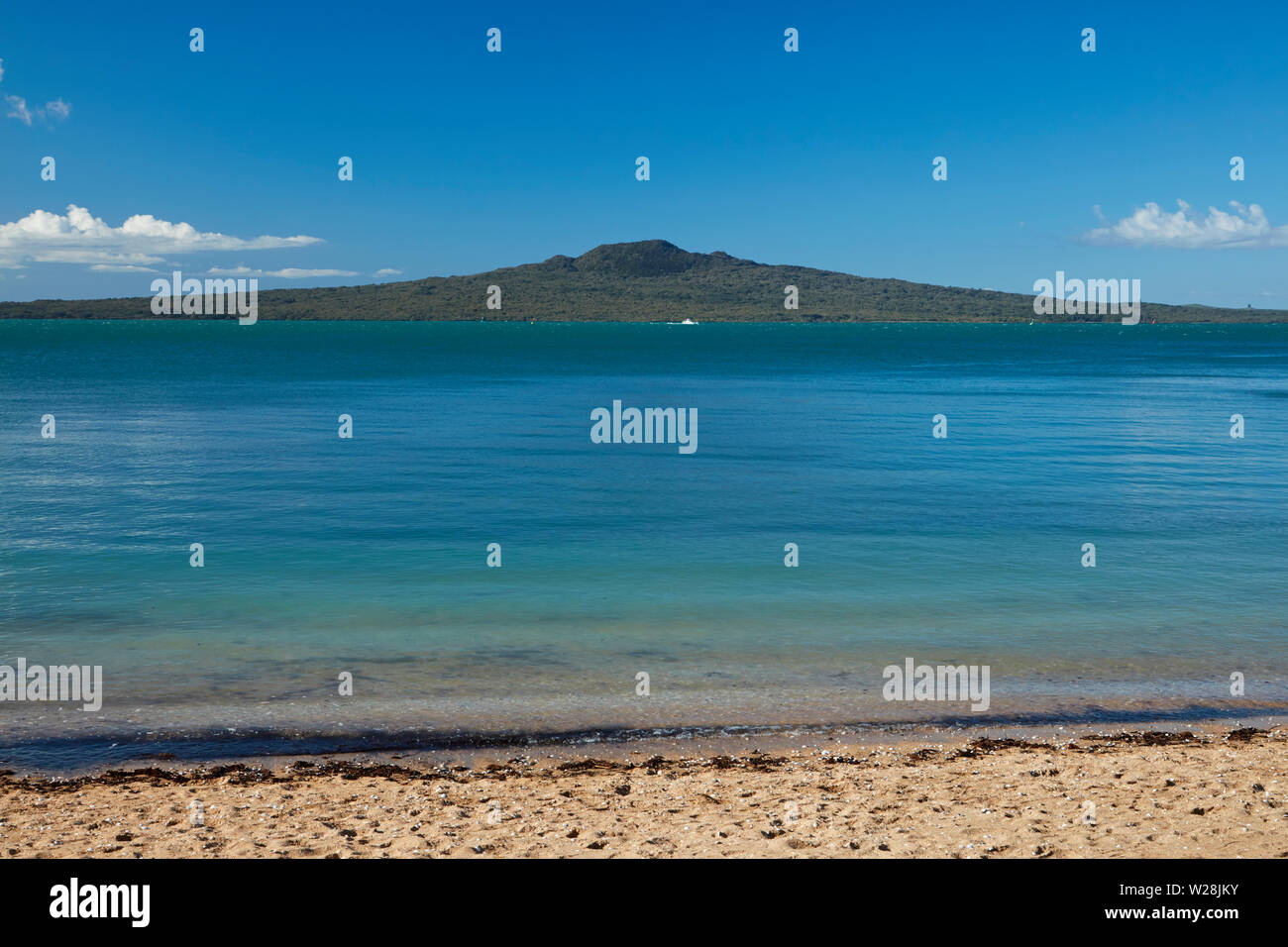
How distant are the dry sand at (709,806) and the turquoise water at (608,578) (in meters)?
1.16

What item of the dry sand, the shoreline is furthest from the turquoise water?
the dry sand

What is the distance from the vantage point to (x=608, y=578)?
1662 centimetres

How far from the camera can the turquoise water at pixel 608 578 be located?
11.2 metres

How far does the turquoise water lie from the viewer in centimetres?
1120

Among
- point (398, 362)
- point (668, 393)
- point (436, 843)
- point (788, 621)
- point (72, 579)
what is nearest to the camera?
point (436, 843)

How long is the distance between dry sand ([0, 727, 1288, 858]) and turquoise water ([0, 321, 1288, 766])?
1160 mm

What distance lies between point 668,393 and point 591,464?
1266 inches

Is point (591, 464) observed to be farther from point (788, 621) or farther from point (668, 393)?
point (668, 393)

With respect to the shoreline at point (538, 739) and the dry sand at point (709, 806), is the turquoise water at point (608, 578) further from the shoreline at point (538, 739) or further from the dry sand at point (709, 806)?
the dry sand at point (709, 806)

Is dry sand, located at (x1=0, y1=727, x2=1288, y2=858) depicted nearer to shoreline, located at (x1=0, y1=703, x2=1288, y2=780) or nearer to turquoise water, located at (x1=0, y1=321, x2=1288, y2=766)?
shoreline, located at (x1=0, y1=703, x2=1288, y2=780)

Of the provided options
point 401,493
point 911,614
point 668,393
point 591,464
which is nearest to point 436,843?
point 911,614

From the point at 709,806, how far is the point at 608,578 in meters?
8.63

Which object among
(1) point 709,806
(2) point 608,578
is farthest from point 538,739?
(2) point 608,578

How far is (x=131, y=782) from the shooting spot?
29.0 ft
